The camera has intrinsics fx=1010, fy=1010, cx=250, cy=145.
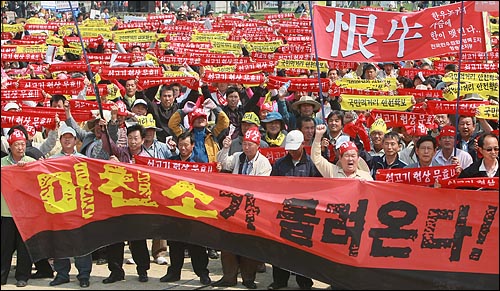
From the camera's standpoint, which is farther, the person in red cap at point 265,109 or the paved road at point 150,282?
the person in red cap at point 265,109

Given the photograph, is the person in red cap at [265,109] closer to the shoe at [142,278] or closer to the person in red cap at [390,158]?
the person in red cap at [390,158]

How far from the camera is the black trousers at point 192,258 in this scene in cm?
1041

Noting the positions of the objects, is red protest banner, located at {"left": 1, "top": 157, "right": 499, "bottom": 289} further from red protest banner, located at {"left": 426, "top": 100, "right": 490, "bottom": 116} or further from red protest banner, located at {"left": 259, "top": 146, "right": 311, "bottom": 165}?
red protest banner, located at {"left": 426, "top": 100, "right": 490, "bottom": 116}

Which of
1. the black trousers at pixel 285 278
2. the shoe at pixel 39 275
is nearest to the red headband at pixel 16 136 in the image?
the shoe at pixel 39 275

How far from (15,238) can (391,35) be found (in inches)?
191

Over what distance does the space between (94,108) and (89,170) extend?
118 inches

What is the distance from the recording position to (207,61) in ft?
59.0

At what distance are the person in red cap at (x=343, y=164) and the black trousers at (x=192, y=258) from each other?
1.49 m

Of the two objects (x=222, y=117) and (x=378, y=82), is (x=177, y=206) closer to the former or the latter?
(x=222, y=117)

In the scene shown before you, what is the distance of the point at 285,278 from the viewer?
400 inches

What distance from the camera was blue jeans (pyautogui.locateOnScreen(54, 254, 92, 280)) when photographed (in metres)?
10.4

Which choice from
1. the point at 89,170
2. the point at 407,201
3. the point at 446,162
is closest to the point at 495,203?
the point at 407,201

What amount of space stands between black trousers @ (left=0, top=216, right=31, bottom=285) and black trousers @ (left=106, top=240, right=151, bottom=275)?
0.84 metres

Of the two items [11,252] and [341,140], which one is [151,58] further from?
[11,252]
